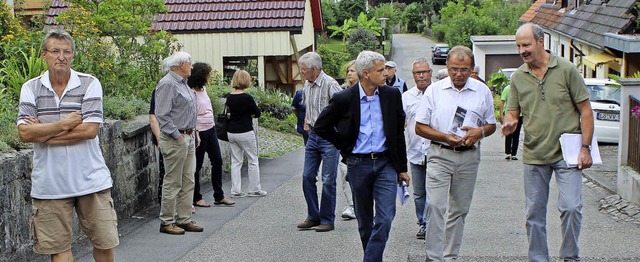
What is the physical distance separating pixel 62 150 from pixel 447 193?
2.83m

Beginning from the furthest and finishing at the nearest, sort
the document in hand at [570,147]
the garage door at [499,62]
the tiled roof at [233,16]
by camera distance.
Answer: the garage door at [499,62], the tiled roof at [233,16], the document in hand at [570,147]

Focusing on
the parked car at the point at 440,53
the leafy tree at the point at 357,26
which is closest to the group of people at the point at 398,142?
the parked car at the point at 440,53

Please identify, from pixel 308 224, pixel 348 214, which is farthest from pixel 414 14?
pixel 308 224

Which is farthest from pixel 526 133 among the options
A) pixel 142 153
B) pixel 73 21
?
pixel 73 21

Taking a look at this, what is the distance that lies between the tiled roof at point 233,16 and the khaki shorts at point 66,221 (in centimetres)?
2047

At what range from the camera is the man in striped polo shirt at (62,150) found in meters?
5.95

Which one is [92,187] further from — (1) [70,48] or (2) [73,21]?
(2) [73,21]

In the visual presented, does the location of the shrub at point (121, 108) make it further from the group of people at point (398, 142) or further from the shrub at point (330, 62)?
the shrub at point (330, 62)

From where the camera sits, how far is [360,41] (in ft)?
204

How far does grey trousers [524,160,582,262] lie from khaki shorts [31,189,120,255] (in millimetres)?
3020

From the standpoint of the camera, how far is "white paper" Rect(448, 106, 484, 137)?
7.00 metres

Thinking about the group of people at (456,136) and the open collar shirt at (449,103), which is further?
the open collar shirt at (449,103)

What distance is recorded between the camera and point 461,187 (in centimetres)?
705

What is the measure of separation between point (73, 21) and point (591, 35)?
14.9 m
